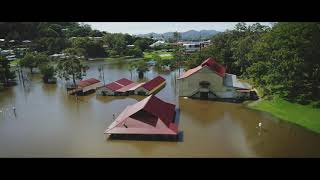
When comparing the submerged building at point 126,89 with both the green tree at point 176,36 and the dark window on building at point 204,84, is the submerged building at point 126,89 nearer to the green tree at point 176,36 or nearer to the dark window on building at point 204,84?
the dark window on building at point 204,84

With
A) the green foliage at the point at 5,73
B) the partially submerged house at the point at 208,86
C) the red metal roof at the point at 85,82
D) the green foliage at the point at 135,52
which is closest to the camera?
the partially submerged house at the point at 208,86

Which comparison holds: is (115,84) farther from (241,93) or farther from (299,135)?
(299,135)

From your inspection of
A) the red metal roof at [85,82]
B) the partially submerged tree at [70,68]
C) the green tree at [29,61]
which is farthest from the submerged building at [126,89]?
the green tree at [29,61]

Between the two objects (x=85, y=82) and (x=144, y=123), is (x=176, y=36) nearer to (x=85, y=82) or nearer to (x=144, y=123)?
(x=85, y=82)

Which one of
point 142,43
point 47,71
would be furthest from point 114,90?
point 142,43

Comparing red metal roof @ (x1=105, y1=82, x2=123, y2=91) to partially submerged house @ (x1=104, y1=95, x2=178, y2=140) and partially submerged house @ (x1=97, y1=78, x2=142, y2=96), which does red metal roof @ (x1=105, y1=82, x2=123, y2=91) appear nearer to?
partially submerged house @ (x1=97, y1=78, x2=142, y2=96)
